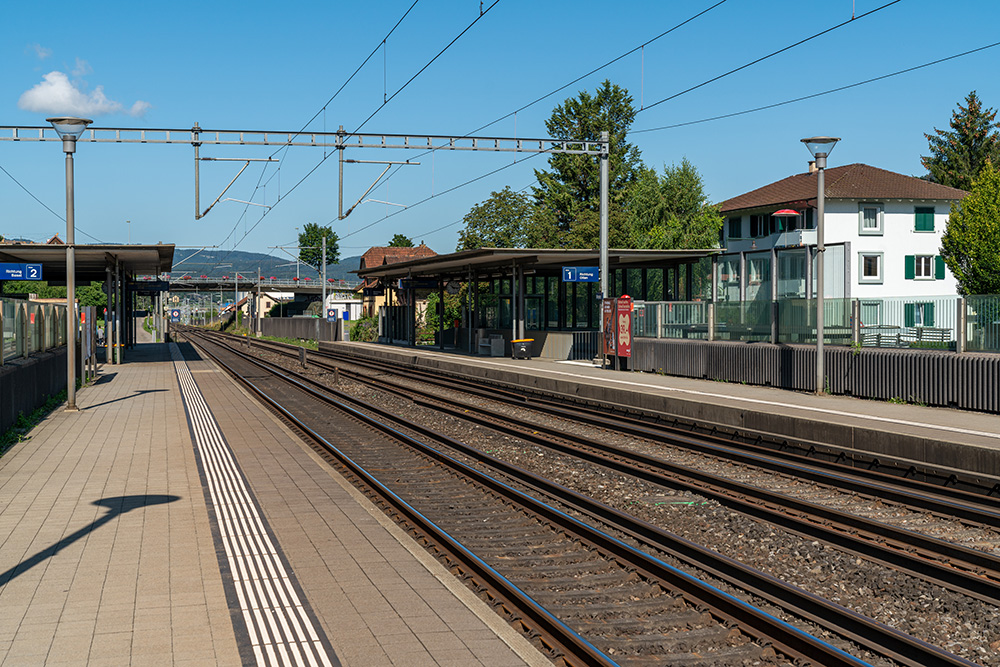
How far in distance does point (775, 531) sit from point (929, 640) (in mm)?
3097

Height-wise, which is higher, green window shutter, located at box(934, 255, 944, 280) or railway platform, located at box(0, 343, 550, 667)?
green window shutter, located at box(934, 255, 944, 280)

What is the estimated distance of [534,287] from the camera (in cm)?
5225

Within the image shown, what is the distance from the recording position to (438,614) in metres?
6.45

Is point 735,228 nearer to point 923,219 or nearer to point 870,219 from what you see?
point 870,219

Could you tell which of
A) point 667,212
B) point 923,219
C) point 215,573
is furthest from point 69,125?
point 667,212

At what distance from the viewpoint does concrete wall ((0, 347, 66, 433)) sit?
15562 mm

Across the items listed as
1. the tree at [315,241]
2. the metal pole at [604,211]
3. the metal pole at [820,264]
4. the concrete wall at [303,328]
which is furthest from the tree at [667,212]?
the tree at [315,241]

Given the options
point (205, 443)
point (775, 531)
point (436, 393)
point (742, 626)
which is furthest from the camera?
point (436, 393)

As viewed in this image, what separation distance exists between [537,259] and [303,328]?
4842cm

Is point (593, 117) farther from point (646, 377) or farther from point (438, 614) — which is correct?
point (438, 614)

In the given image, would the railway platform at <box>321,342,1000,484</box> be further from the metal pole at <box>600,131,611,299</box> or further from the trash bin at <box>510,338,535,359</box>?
the trash bin at <box>510,338,535,359</box>

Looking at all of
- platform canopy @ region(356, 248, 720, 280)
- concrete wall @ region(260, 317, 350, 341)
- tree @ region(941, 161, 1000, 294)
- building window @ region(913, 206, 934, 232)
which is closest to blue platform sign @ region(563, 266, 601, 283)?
platform canopy @ region(356, 248, 720, 280)

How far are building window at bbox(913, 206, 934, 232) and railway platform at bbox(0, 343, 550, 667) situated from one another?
162 feet

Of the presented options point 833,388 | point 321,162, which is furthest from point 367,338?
point 833,388
